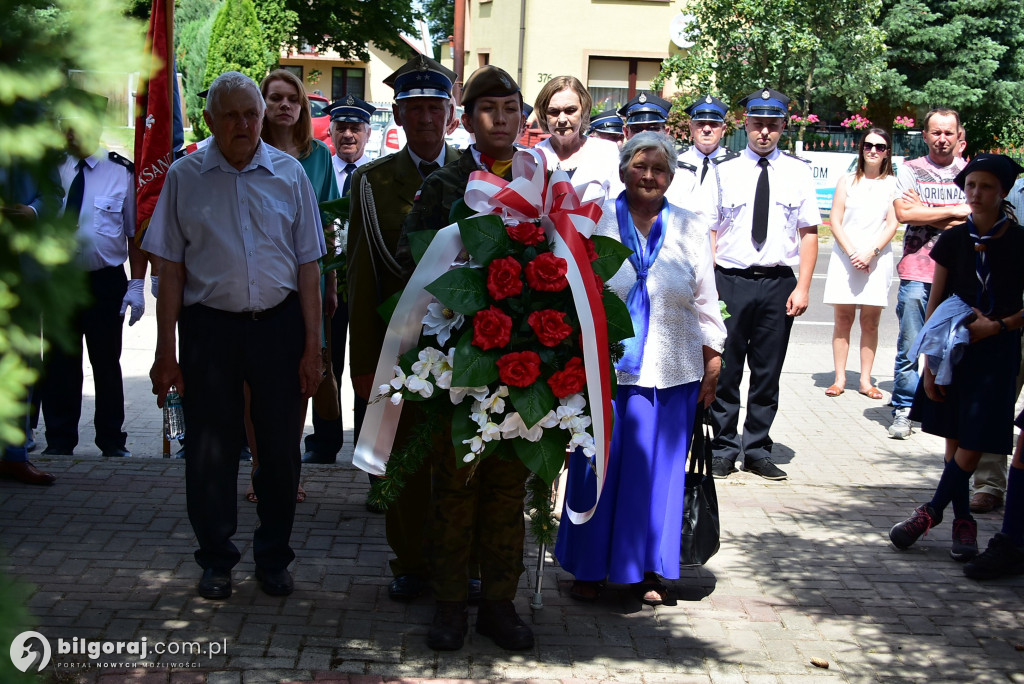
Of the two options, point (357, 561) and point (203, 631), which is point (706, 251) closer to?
point (357, 561)

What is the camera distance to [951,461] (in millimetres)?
5895

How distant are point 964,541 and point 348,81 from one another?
2348 inches

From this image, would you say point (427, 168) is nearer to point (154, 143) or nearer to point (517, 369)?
point (517, 369)

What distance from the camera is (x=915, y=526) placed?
5.87 m

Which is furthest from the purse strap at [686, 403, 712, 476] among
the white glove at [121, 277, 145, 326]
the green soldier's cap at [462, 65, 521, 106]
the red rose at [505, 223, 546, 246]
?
the white glove at [121, 277, 145, 326]

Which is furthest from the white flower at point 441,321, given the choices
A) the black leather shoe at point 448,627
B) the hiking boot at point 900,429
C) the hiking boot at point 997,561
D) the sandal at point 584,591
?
the hiking boot at point 900,429

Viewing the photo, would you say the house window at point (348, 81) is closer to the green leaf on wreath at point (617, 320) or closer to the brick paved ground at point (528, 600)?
the brick paved ground at point (528, 600)

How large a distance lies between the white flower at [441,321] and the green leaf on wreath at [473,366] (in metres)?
0.12

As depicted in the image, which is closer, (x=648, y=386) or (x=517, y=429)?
(x=517, y=429)

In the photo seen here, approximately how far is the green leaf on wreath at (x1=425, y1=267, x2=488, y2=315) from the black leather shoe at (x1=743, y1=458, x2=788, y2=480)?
12.4 ft

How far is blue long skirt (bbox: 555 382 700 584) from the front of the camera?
499cm

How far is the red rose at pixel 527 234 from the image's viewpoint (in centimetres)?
416

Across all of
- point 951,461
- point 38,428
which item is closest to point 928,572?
point 951,461

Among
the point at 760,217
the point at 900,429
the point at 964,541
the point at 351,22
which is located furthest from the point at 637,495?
the point at 351,22
